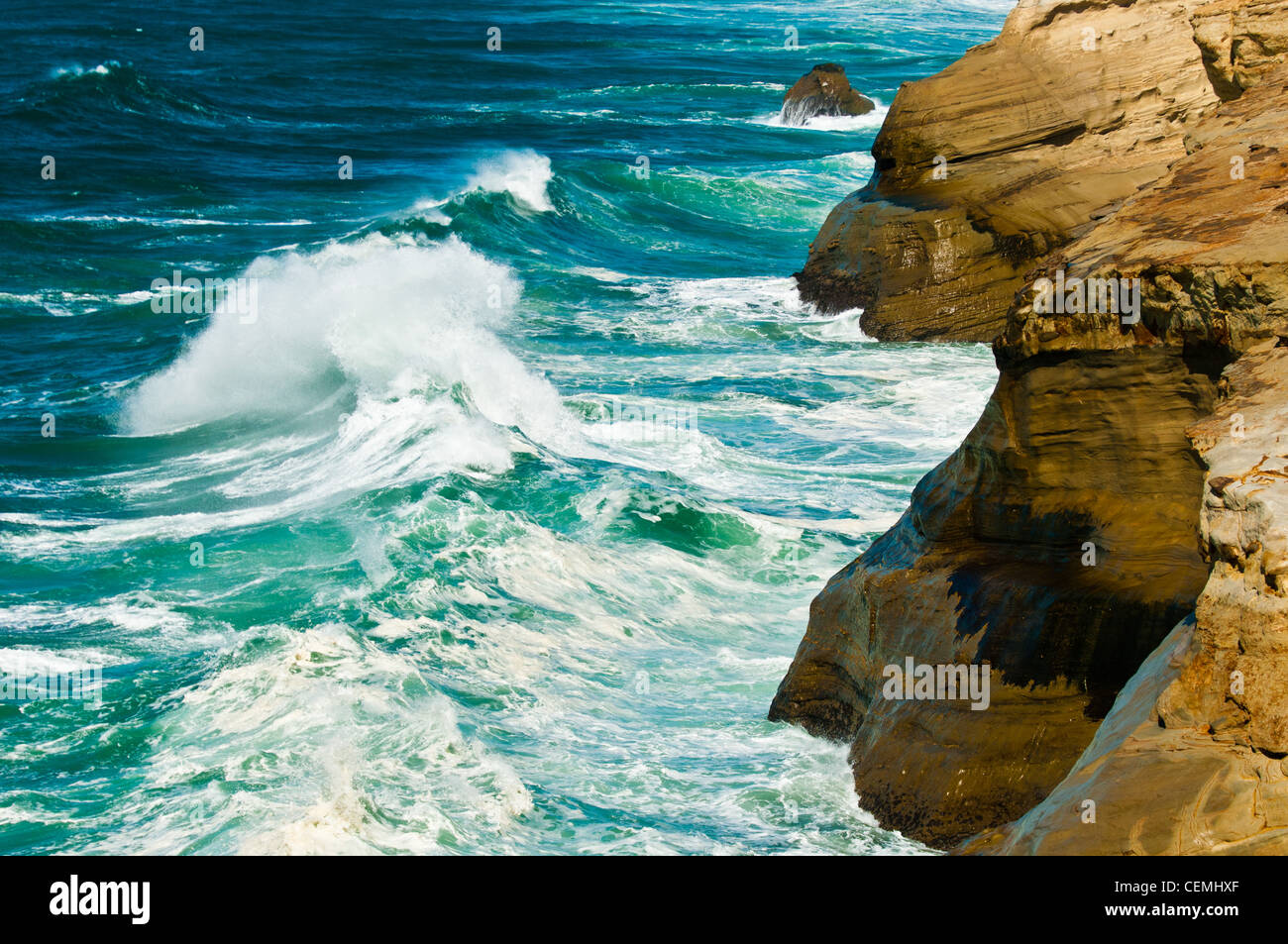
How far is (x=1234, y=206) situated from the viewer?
18.2 ft

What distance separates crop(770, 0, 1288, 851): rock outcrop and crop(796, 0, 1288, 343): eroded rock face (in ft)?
24.8

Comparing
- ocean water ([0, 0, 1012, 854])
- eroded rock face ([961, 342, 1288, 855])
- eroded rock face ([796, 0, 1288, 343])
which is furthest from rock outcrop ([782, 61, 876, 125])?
eroded rock face ([961, 342, 1288, 855])

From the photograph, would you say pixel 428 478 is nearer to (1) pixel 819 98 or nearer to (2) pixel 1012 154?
(2) pixel 1012 154

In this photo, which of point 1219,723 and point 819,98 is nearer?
point 1219,723

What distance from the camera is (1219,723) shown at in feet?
13.1

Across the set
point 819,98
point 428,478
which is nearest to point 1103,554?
point 428,478

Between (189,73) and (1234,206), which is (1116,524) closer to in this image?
(1234,206)

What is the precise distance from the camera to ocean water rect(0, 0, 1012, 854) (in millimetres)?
7277

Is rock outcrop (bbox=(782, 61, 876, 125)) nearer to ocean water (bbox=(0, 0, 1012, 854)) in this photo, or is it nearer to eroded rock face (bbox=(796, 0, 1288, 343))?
ocean water (bbox=(0, 0, 1012, 854))

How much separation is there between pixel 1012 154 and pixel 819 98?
1945cm

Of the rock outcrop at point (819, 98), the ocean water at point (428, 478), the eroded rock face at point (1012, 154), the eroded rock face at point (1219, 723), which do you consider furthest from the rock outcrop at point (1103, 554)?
the rock outcrop at point (819, 98)

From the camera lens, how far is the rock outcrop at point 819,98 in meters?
34.1

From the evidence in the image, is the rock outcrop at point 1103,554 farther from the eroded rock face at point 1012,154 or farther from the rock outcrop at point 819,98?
the rock outcrop at point 819,98

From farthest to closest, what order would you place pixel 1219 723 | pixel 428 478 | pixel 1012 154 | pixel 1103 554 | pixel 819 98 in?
pixel 819 98
pixel 1012 154
pixel 428 478
pixel 1103 554
pixel 1219 723
